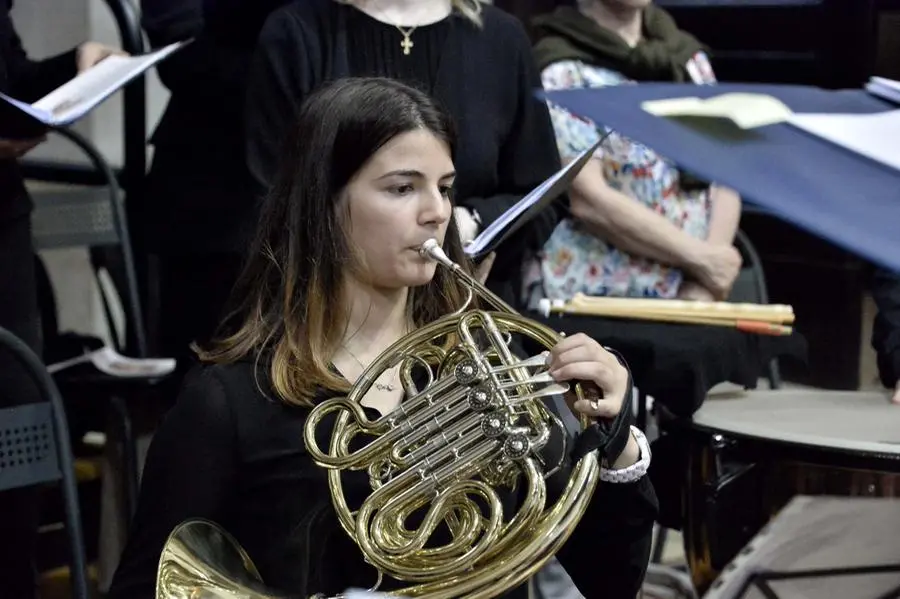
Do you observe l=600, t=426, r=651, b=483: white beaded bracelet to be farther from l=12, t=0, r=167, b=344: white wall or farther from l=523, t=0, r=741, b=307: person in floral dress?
l=12, t=0, r=167, b=344: white wall

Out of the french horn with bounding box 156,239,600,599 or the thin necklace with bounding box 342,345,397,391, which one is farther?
the thin necklace with bounding box 342,345,397,391

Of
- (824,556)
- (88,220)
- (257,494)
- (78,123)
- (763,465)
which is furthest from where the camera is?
(78,123)

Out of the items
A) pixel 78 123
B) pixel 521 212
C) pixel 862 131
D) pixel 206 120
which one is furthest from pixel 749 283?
pixel 78 123

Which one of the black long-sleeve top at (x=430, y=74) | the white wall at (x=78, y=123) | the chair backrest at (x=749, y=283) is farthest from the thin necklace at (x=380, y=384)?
the white wall at (x=78, y=123)

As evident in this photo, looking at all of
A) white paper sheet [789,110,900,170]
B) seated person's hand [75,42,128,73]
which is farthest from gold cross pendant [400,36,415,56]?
white paper sheet [789,110,900,170]

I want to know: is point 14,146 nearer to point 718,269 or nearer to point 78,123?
point 718,269

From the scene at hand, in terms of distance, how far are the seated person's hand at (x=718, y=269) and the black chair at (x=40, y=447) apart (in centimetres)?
109

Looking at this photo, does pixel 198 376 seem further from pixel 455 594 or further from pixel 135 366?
pixel 135 366

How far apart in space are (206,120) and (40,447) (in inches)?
29.0

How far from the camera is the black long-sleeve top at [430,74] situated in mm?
1667

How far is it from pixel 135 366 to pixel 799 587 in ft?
3.70

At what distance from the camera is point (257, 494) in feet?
3.81

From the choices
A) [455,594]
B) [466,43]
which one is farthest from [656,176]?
[455,594]

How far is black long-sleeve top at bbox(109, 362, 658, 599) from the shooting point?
44.7 inches
